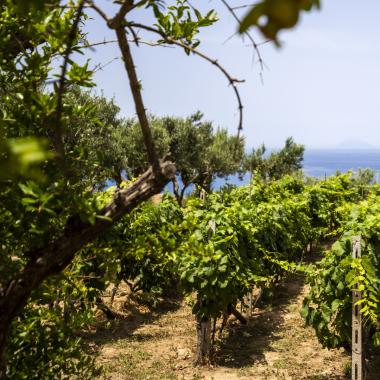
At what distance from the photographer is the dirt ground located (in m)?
8.27

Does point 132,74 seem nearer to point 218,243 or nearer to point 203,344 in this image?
point 218,243

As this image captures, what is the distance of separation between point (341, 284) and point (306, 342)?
129 inches

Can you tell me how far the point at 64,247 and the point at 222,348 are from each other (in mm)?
7920

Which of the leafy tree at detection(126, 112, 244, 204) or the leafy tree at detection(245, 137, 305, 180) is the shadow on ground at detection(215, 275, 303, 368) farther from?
the leafy tree at detection(245, 137, 305, 180)

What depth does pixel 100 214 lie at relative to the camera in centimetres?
255

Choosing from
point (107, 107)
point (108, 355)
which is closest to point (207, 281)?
point (108, 355)

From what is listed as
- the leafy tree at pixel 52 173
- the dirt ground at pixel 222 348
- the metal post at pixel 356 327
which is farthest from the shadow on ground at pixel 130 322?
the leafy tree at pixel 52 173

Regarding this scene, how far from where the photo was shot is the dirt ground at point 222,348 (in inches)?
326

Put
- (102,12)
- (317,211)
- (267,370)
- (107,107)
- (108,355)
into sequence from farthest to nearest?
(107,107) < (317,211) < (108,355) < (267,370) < (102,12)

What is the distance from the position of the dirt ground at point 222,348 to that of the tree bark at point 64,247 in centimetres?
590

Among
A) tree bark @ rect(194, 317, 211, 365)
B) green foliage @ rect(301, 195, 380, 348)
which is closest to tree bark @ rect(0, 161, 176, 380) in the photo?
green foliage @ rect(301, 195, 380, 348)

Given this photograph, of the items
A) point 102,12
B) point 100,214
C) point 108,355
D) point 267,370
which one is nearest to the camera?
point 102,12

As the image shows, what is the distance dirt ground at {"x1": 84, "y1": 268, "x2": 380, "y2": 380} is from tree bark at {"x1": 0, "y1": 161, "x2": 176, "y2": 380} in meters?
5.90

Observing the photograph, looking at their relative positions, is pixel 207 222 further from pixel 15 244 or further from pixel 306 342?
pixel 15 244
